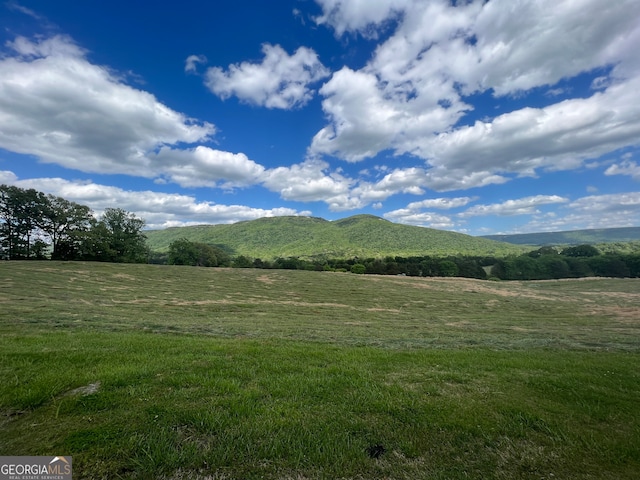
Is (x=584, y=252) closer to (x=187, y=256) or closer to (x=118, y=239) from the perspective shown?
(x=187, y=256)

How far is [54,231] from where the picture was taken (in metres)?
60.0

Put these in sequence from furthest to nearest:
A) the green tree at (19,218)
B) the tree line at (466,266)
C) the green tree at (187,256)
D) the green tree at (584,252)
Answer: the green tree at (584,252) → the tree line at (466,266) → the green tree at (187,256) → the green tree at (19,218)

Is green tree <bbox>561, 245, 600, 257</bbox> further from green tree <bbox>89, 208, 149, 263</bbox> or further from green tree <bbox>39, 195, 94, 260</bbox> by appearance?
green tree <bbox>39, 195, 94, 260</bbox>

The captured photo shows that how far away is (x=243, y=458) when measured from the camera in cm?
394

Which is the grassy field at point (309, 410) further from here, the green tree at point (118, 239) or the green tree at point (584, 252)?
the green tree at point (584, 252)

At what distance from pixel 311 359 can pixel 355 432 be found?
12.1 ft

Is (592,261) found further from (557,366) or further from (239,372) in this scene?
(239,372)

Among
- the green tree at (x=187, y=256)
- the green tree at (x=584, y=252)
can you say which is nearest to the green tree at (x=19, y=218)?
the green tree at (x=187, y=256)

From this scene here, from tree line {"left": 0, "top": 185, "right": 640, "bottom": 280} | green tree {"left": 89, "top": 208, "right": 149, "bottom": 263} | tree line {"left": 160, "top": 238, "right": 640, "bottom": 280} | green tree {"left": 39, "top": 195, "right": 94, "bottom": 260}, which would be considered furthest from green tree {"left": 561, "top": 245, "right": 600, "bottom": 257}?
green tree {"left": 39, "top": 195, "right": 94, "bottom": 260}

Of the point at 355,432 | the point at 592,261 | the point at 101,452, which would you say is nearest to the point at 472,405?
the point at 355,432

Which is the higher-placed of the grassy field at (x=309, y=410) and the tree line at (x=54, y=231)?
the tree line at (x=54, y=231)

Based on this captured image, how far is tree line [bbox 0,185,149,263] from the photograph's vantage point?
55.0m

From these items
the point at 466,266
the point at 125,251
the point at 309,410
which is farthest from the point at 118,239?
the point at 466,266

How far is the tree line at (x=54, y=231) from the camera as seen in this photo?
55.0m
